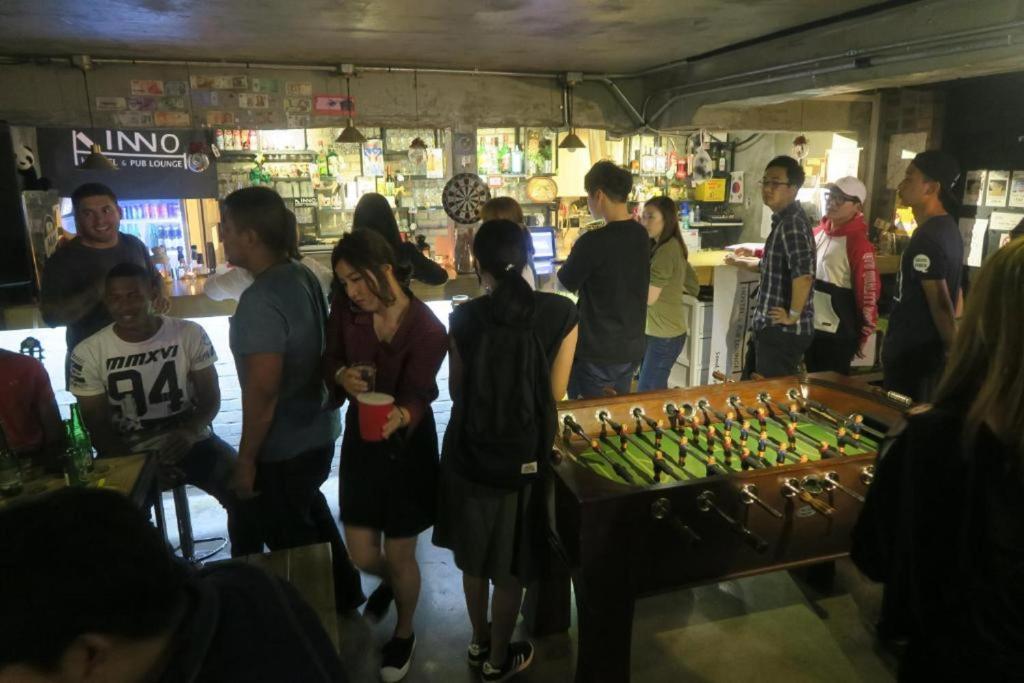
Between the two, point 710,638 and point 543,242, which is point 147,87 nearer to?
point 543,242

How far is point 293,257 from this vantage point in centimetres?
234

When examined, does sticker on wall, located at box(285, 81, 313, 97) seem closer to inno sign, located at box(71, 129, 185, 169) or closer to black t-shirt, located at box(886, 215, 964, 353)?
inno sign, located at box(71, 129, 185, 169)

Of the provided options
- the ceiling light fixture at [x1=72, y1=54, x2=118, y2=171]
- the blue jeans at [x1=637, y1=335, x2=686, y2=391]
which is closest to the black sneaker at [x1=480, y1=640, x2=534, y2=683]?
the blue jeans at [x1=637, y1=335, x2=686, y2=391]

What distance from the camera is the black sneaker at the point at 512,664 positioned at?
91.7 inches

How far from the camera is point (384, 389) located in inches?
85.2

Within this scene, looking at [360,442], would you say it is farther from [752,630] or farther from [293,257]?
[752,630]

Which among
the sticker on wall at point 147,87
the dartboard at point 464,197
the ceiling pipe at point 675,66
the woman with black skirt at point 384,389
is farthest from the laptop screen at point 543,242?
the woman with black skirt at point 384,389

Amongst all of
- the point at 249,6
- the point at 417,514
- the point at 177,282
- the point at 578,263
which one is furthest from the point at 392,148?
the point at 417,514

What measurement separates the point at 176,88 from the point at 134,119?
40 cm

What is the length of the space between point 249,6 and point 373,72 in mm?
2184

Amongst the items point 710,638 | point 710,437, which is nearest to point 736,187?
point 710,437

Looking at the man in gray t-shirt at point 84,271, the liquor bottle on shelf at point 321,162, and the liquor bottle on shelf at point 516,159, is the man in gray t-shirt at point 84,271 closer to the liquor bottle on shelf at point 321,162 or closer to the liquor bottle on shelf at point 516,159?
the liquor bottle on shelf at point 321,162

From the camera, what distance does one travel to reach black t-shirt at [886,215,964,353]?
3297 millimetres

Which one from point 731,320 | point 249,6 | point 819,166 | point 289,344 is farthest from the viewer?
point 819,166
